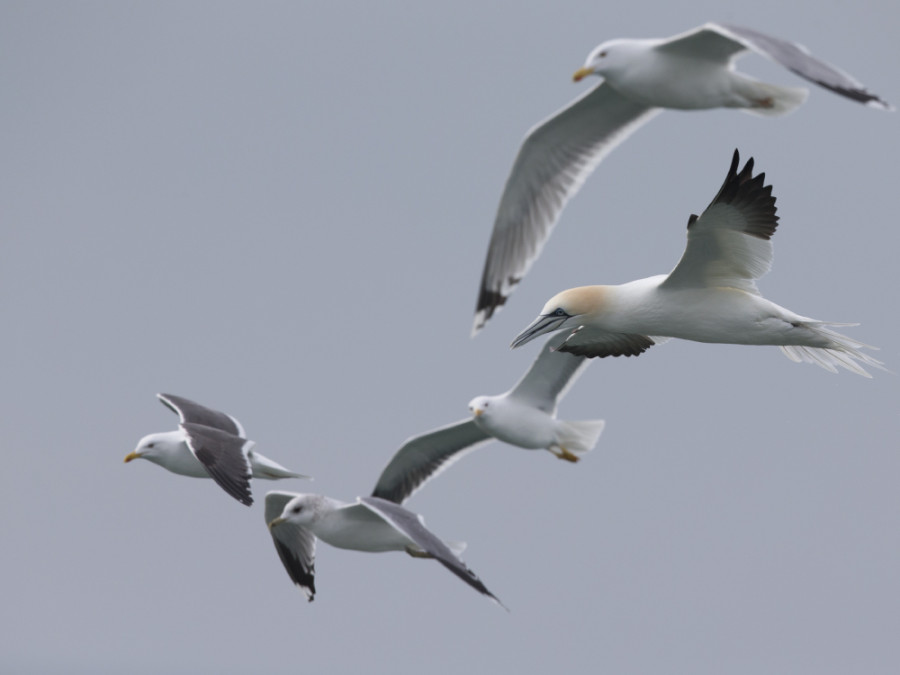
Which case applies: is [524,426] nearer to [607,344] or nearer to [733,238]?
[607,344]

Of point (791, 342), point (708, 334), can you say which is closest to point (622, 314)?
point (708, 334)

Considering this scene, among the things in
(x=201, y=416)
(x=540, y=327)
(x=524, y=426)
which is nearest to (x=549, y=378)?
(x=524, y=426)

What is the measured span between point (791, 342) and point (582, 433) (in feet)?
9.55

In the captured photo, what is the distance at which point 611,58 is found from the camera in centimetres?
1009

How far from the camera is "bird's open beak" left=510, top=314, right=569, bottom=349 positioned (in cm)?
1228

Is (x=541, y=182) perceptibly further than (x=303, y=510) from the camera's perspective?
No

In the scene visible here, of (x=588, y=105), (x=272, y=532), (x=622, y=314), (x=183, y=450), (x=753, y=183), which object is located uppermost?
(x=588, y=105)

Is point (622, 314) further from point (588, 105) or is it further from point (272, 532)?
point (272, 532)

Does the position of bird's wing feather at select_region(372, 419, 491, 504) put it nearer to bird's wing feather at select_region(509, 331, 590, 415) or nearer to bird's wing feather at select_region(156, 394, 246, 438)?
bird's wing feather at select_region(509, 331, 590, 415)

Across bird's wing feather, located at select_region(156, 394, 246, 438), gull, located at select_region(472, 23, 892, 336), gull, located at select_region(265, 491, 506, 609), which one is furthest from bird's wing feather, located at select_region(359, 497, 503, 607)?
bird's wing feather, located at select_region(156, 394, 246, 438)

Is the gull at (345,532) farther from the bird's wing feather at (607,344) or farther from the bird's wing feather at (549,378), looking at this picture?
the bird's wing feather at (607,344)

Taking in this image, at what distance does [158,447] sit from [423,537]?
213 inches

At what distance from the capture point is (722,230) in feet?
37.7

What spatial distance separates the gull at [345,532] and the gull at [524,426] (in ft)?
3.41
